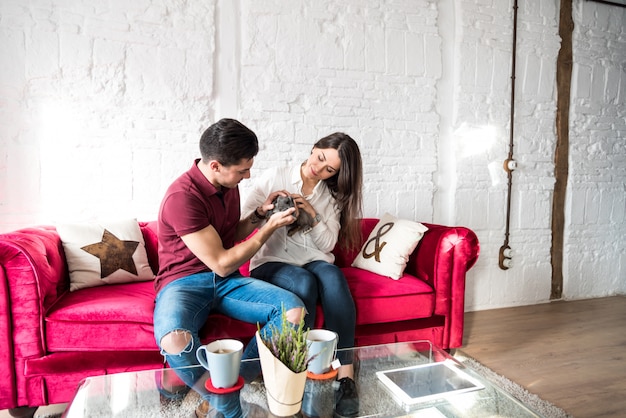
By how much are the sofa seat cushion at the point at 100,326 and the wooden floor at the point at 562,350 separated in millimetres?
1754

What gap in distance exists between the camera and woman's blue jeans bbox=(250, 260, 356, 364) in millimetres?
1904

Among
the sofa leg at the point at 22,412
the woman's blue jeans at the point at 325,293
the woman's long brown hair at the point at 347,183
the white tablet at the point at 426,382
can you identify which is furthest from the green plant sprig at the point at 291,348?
the sofa leg at the point at 22,412

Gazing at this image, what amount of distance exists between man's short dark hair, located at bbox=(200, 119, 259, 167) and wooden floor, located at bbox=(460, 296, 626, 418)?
171cm

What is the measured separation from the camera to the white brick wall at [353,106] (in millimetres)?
2447

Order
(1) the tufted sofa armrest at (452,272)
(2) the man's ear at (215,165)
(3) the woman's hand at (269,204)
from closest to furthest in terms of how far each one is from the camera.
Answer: (2) the man's ear at (215,165), (3) the woman's hand at (269,204), (1) the tufted sofa armrest at (452,272)

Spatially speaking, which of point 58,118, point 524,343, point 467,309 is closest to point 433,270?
point 524,343

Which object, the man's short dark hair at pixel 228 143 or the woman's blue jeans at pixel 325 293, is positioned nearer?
the man's short dark hair at pixel 228 143

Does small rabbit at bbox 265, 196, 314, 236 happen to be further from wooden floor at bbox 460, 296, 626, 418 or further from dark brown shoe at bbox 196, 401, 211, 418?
wooden floor at bbox 460, 296, 626, 418

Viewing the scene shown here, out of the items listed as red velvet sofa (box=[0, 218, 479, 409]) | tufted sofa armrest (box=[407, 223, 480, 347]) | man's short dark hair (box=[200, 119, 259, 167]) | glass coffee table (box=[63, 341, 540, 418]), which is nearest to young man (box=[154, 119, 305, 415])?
man's short dark hair (box=[200, 119, 259, 167])

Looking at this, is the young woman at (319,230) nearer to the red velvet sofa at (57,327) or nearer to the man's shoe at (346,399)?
the red velvet sofa at (57,327)

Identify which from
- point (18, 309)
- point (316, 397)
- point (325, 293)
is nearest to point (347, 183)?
point (325, 293)

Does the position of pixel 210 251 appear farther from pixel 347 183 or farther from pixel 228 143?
pixel 347 183

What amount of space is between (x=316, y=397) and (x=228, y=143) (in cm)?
97

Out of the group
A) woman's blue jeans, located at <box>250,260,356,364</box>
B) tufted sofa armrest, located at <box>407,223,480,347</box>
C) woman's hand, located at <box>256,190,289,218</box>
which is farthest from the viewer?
tufted sofa armrest, located at <box>407,223,480,347</box>
